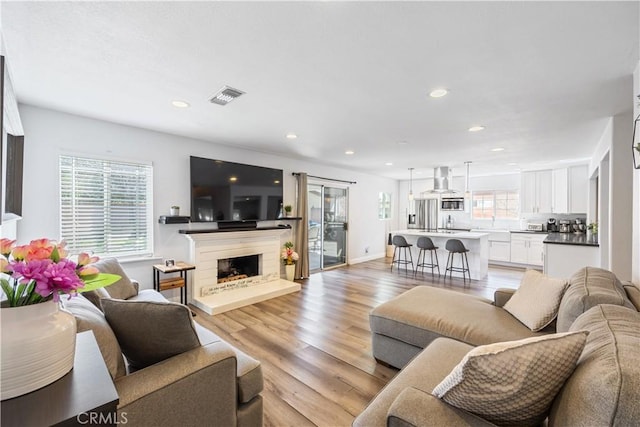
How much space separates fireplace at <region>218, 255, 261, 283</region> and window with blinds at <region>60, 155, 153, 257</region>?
1.23 meters

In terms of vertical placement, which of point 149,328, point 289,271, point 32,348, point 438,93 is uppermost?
point 438,93

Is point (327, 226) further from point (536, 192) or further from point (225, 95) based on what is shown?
point (536, 192)

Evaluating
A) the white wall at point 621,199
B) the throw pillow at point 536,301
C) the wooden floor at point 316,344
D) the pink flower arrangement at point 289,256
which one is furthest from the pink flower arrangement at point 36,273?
the pink flower arrangement at point 289,256

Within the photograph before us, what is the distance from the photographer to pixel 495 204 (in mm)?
7645

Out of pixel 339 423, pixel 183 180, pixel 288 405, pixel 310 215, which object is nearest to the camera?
pixel 339 423

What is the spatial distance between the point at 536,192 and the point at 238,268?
7.11m

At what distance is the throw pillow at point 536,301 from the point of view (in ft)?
6.56

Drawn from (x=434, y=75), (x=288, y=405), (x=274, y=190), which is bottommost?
(x=288, y=405)

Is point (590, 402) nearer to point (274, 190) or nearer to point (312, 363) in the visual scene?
point (312, 363)

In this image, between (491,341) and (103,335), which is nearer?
(103,335)

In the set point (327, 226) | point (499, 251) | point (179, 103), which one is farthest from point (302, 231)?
point (499, 251)

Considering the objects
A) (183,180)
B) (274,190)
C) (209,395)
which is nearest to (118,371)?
(209,395)

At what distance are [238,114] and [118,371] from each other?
2.56 metres

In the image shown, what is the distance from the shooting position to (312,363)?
8.21ft
